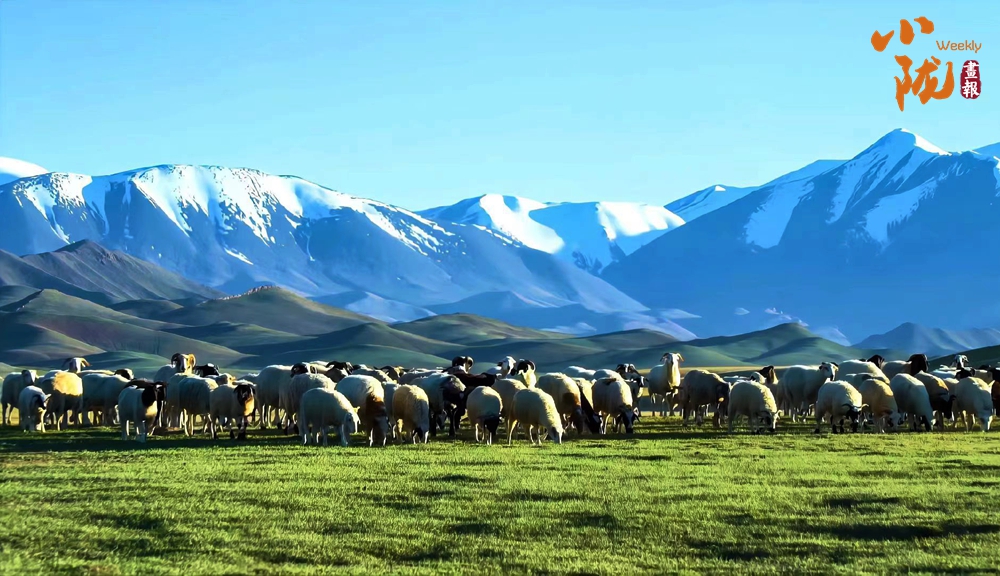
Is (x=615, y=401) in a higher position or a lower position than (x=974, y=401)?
lower

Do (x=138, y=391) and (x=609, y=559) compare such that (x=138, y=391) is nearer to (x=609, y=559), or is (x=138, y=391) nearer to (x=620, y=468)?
(x=620, y=468)

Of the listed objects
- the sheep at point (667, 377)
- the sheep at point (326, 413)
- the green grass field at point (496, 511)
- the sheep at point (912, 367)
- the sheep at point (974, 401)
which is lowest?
the green grass field at point (496, 511)

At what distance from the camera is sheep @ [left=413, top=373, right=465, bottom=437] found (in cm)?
3581

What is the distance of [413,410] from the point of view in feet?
106

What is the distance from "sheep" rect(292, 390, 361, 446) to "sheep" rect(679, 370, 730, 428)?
14.7m

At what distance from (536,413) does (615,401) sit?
20.8 ft

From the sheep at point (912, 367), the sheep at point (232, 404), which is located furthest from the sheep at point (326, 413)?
the sheep at point (912, 367)

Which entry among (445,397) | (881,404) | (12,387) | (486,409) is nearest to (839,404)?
(881,404)

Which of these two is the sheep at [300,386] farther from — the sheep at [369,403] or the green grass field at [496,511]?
the green grass field at [496,511]

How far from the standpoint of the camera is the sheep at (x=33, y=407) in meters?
38.0

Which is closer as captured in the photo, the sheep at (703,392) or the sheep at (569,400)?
the sheep at (569,400)

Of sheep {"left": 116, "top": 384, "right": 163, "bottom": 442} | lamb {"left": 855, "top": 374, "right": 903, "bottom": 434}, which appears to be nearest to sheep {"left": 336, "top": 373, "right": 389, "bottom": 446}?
sheep {"left": 116, "top": 384, "right": 163, "bottom": 442}

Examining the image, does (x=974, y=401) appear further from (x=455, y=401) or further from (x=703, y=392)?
(x=455, y=401)

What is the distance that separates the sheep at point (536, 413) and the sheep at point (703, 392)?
9.69 metres
